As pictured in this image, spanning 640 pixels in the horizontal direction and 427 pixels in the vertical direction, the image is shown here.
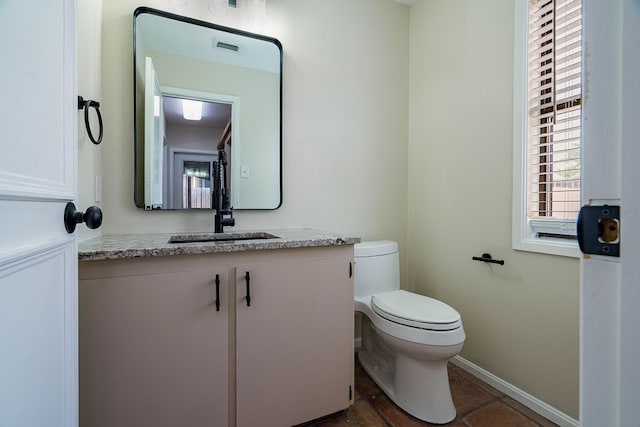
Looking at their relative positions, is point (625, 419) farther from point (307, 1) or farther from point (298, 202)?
point (307, 1)

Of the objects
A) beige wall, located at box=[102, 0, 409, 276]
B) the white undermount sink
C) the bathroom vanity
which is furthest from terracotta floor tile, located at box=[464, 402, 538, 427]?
the white undermount sink

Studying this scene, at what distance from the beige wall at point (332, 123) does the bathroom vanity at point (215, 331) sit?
1.84ft

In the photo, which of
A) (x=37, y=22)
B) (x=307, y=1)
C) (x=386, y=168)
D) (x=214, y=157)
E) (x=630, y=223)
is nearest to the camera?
(x=630, y=223)

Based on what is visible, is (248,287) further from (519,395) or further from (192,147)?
(519,395)

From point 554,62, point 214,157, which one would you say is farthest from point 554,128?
point 214,157

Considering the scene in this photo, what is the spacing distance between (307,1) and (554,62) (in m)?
1.47

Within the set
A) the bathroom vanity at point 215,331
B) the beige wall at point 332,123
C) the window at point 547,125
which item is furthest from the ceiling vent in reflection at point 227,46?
the window at point 547,125

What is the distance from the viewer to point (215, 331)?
1140 millimetres

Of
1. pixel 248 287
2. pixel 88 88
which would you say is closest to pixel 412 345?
pixel 248 287

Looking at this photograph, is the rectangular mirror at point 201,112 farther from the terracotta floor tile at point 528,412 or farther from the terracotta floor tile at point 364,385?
the terracotta floor tile at point 528,412

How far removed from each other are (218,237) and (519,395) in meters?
1.80

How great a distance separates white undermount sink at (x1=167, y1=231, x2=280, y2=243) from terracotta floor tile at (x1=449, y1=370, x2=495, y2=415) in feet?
4.26

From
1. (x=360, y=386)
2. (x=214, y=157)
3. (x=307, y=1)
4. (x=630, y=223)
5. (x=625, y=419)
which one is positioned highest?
(x=307, y=1)

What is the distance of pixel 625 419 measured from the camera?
0.33 meters
